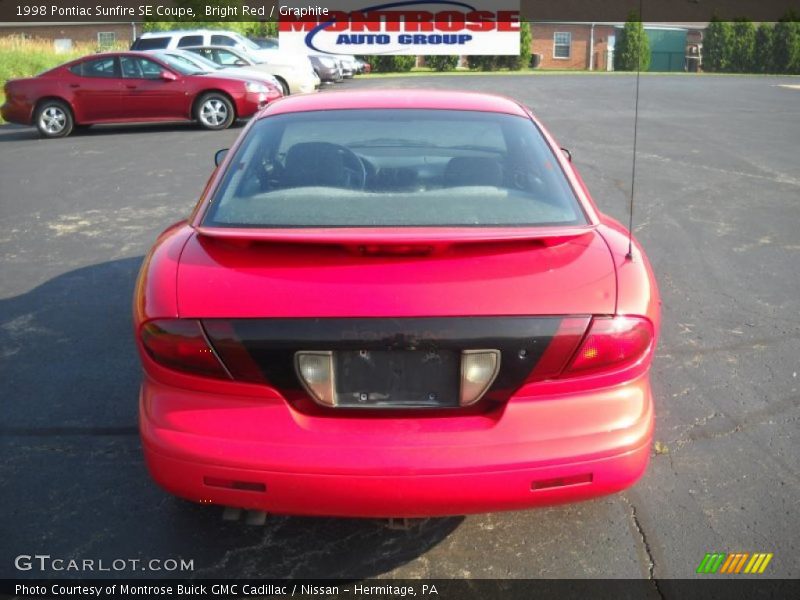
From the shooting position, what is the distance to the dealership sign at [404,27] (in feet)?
125

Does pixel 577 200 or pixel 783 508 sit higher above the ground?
pixel 577 200

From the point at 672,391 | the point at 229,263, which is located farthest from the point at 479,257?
the point at 672,391

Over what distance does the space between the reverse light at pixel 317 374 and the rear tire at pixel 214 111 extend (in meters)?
13.6

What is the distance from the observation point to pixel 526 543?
118 inches

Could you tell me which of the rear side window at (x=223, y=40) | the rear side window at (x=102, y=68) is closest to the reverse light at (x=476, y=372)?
the rear side window at (x=102, y=68)

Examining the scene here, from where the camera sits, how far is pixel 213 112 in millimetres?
15297

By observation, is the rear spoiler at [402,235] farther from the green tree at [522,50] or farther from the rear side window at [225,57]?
the green tree at [522,50]

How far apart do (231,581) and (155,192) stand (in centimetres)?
744

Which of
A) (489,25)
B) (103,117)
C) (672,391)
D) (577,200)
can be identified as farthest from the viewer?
(489,25)

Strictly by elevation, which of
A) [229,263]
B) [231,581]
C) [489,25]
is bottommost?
[231,581]

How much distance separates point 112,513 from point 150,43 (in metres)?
21.1

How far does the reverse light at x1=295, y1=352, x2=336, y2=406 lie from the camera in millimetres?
2514

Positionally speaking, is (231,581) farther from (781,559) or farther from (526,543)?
(781,559)

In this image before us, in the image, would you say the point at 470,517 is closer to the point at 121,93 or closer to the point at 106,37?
the point at 121,93
